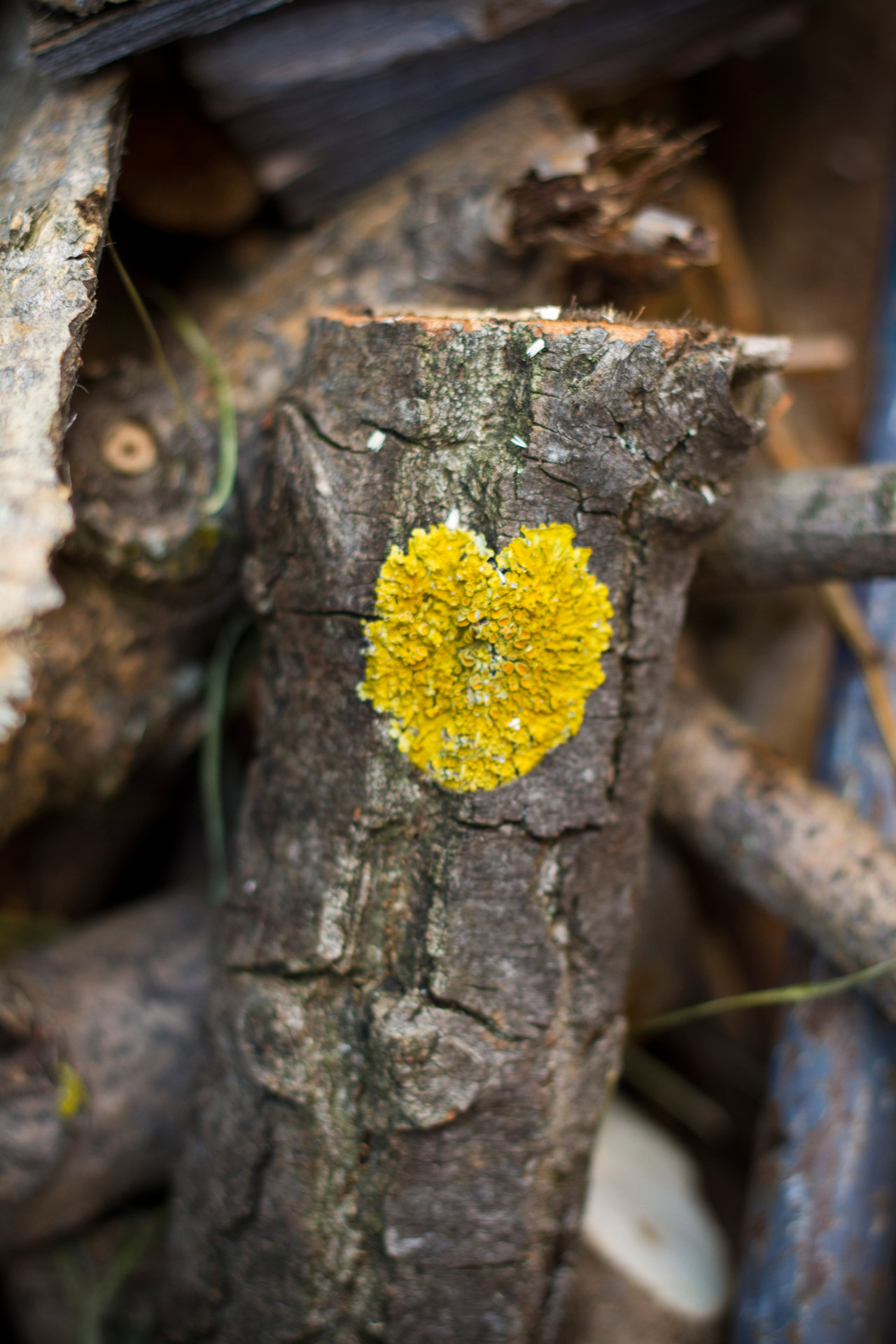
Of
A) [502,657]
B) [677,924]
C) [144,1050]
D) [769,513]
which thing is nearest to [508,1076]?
[502,657]

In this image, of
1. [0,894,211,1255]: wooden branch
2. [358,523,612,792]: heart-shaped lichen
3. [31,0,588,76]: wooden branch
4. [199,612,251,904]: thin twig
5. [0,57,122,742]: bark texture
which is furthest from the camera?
[199,612,251,904]: thin twig

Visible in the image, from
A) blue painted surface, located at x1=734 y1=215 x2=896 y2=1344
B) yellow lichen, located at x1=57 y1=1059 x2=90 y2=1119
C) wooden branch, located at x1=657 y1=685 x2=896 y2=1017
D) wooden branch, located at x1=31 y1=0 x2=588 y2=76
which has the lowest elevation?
yellow lichen, located at x1=57 y1=1059 x2=90 y2=1119

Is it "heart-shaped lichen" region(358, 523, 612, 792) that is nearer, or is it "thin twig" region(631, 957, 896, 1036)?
"heart-shaped lichen" region(358, 523, 612, 792)

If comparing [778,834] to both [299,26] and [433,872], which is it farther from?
[299,26]

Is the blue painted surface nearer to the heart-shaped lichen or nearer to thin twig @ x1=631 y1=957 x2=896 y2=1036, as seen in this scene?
thin twig @ x1=631 y1=957 x2=896 y2=1036

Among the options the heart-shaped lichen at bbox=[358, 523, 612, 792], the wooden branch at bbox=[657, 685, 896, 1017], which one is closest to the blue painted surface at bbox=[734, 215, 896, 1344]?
the wooden branch at bbox=[657, 685, 896, 1017]

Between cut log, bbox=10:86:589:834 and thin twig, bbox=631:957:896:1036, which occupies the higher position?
cut log, bbox=10:86:589:834

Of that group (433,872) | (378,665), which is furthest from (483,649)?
(433,872)
